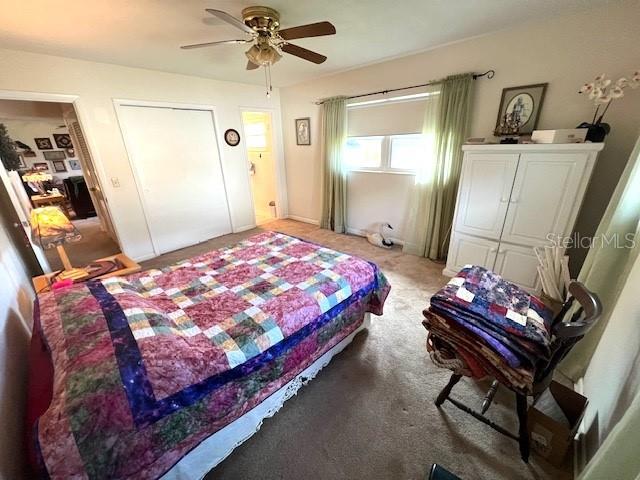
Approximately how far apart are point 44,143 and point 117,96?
553 cm

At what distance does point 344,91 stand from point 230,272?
3.22 metres

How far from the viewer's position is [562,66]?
2.21 metres

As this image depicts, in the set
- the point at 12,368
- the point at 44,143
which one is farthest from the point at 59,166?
the point at 12,368

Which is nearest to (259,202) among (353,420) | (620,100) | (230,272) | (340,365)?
(230,272)

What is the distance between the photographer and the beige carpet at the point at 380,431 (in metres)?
1.23

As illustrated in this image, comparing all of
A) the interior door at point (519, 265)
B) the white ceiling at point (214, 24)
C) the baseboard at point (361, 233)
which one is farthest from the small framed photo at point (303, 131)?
the interior door at point (519, 265)

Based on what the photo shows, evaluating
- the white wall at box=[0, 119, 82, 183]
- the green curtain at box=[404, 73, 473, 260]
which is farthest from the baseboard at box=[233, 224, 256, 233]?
the white wall at box=[0, 119, 82, 183]

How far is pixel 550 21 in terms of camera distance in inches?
85.6

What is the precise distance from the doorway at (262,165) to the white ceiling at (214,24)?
7.05 ft

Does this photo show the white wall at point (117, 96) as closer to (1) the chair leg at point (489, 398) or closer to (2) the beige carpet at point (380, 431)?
(2) the beige carpet at point (380, 431)

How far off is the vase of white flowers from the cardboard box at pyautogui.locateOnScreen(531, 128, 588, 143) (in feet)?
0.28

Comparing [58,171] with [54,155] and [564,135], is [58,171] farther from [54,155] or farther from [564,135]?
[564,135]

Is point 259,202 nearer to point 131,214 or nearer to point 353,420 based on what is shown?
point 131,214

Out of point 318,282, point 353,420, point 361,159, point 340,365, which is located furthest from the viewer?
point 361,159
